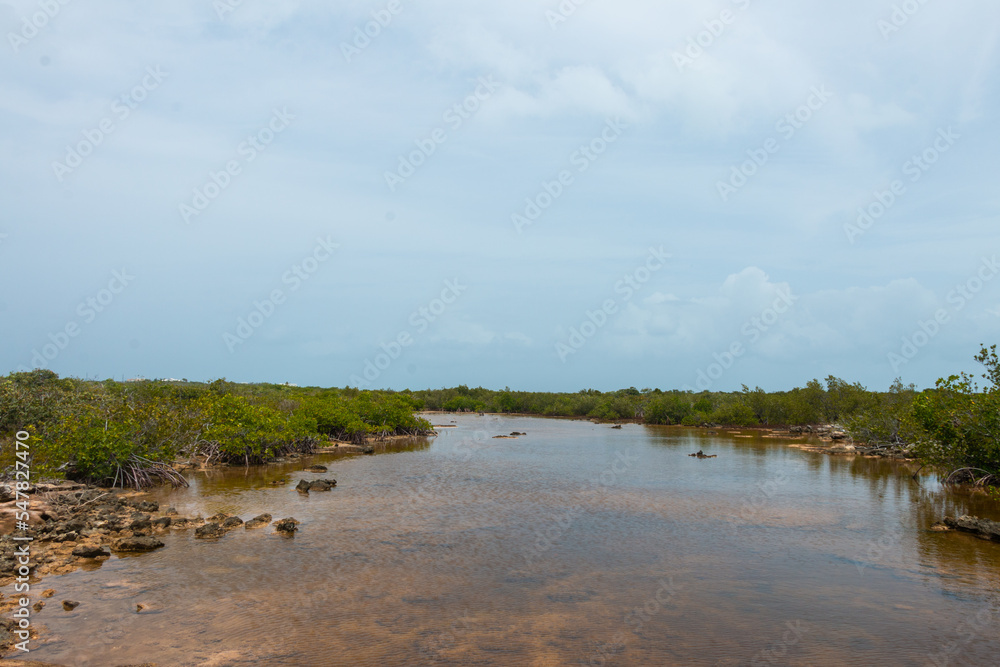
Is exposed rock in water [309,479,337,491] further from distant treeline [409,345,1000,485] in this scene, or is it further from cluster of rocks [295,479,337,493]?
distant treeline [409,345,1000,485]

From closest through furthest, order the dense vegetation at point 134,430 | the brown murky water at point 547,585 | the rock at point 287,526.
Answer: the brown murky water at point 547,585 → the rock at point 287,526 → the dense vegetation at point 134,430

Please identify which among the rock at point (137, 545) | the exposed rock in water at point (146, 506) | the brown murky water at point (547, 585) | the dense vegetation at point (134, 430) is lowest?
the brown murky water at point (547, 585)

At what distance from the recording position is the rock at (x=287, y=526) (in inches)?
552

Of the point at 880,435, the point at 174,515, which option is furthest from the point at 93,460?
the point at 880,435

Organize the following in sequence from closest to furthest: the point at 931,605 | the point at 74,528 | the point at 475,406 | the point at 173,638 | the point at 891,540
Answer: the point at 173,638 → the point at 931,605 → the point at 74,528 → the point at 891,540 → the point at 475,406

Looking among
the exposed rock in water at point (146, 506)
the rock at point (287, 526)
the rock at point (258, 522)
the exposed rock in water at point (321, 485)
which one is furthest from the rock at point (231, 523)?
the exposed rock in water at point (321, 485)

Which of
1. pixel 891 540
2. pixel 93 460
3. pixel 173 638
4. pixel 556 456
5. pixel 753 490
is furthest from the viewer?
pixel 556 456

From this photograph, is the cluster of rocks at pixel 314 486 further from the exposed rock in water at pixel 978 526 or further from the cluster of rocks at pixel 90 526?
the exposed rock in water at pixel 978 526

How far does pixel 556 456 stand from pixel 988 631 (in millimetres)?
24409

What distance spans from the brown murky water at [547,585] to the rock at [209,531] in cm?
29

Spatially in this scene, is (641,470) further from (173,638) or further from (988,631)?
(173,638)

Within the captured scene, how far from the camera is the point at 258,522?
1459cm

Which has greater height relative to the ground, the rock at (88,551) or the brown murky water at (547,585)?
the rock at (88,551)

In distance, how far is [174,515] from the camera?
49.0 ft
